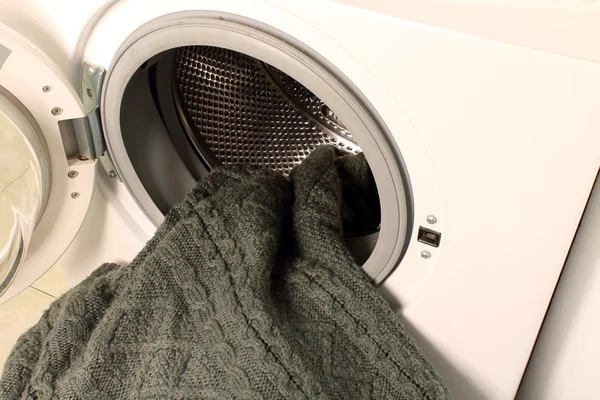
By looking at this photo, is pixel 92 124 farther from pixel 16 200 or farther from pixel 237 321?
pixel 237 321

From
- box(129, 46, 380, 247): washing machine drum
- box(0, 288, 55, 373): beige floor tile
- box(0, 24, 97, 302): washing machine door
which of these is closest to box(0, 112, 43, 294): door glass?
box(0, 24, 97, 302): washing machine door

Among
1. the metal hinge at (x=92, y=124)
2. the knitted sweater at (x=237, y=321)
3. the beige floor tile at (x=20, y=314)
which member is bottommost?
the beige floor tile at (x=20, y=314)

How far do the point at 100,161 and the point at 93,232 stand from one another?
13 cm

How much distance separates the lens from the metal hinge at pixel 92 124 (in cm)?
66

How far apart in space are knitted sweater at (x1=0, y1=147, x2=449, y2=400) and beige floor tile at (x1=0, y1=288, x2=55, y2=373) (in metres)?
0.39

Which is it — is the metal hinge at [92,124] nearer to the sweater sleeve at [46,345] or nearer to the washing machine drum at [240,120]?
the washing machine drum at [240,120]

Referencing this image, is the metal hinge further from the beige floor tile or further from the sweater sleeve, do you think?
the beige floor tile

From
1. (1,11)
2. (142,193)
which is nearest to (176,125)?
(142,193)

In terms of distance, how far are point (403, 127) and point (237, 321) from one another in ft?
0.90

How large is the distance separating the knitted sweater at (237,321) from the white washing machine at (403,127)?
6 centimetres

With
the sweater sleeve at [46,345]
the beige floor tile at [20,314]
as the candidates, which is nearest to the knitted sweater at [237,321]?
the sweater sleeve at [46,345]

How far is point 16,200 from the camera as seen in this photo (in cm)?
72

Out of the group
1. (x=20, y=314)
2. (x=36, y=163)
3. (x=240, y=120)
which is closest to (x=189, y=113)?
(x=240, y=120)

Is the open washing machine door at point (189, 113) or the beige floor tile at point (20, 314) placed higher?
the open washing machine door at point (189, 113)
